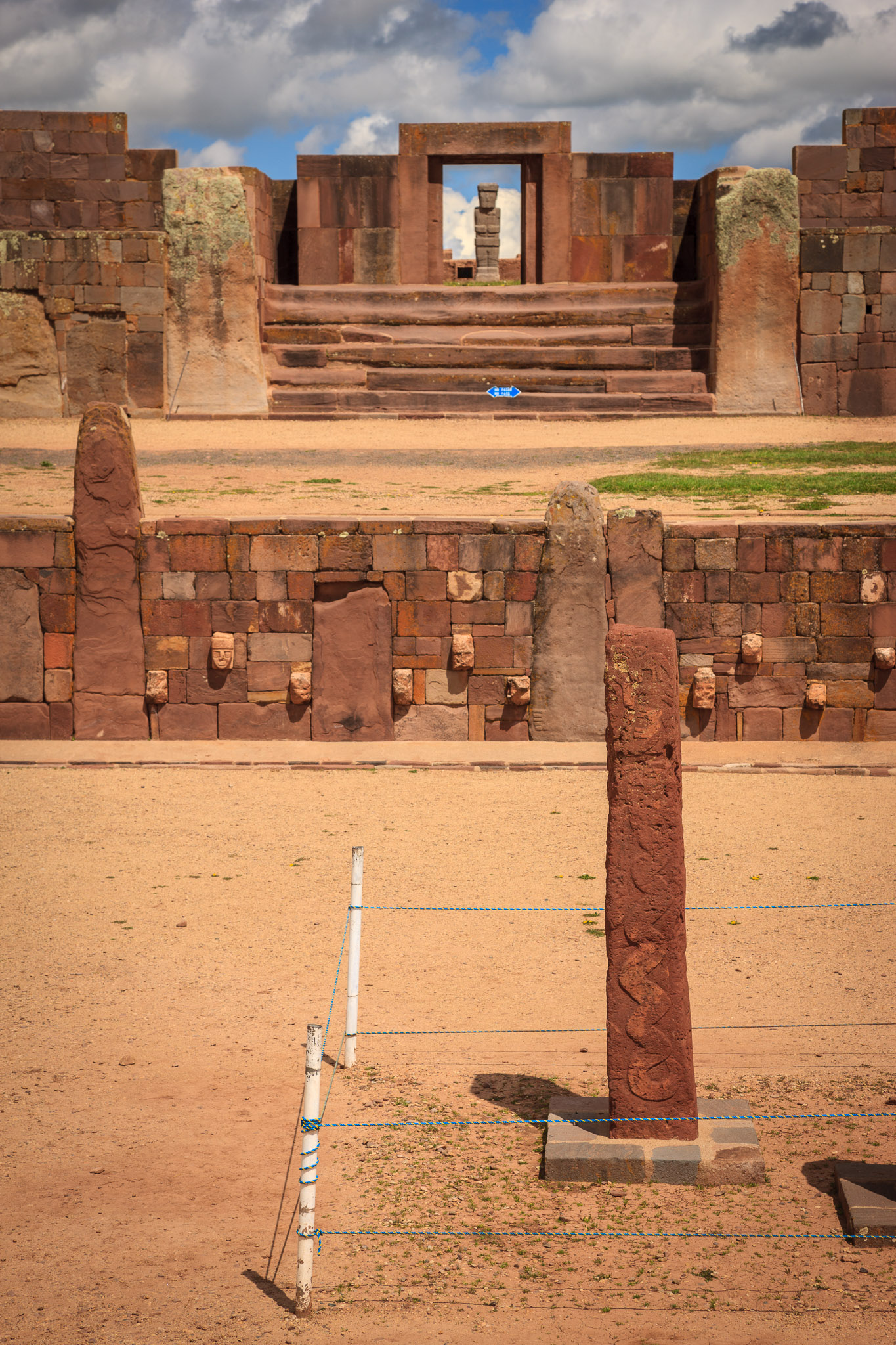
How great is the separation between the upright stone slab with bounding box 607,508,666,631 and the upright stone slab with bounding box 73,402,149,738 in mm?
4003

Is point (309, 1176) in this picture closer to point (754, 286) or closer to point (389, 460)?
point (389, 460)

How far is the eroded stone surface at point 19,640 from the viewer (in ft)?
37.6

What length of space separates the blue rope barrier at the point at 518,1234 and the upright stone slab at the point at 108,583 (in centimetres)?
750

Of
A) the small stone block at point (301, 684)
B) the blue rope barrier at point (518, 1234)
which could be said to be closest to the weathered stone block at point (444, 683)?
the small stone block at point (301, 684)

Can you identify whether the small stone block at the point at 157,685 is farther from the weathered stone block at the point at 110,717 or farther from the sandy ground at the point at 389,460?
the sandy ground at the point at 389,460

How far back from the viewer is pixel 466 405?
19000 millimetres

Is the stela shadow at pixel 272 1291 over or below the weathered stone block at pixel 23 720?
below

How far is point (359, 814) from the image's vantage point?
950cm

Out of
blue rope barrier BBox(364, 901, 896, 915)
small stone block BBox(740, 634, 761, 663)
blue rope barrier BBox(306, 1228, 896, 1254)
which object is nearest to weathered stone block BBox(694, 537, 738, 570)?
small stone block BBox(740, 634, 761, 663)

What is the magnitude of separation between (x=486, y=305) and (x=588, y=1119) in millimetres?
17173

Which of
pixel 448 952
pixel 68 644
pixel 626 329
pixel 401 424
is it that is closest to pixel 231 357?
pixel 401 424

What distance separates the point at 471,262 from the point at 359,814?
1105 inches

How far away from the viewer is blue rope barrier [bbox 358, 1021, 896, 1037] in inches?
244

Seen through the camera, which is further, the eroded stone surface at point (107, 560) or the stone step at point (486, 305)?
the stone step at point (486, 305)
